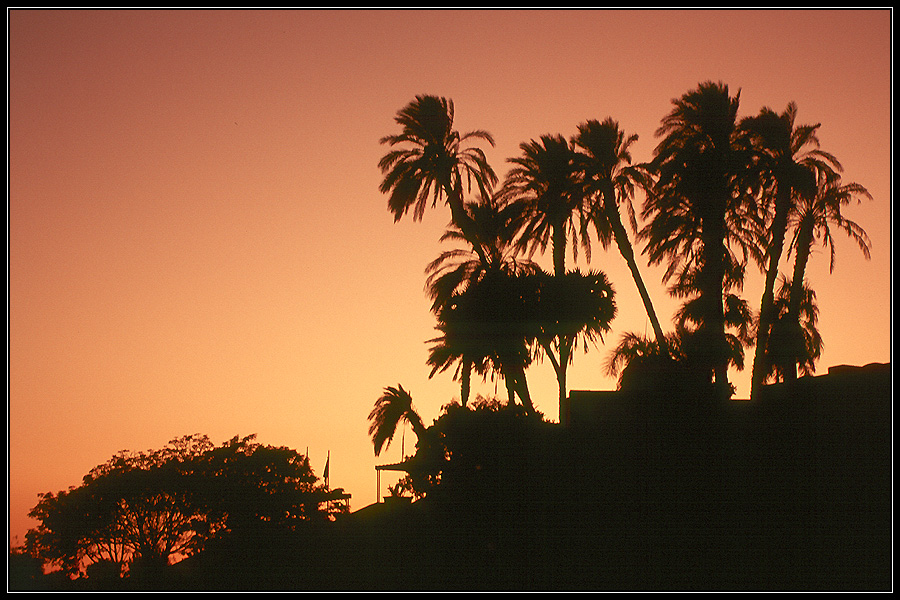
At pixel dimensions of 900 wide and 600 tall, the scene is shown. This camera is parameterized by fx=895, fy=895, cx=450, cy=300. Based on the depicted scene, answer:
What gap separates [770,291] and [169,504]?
34.4 m

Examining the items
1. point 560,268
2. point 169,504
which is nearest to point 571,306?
point 560,268

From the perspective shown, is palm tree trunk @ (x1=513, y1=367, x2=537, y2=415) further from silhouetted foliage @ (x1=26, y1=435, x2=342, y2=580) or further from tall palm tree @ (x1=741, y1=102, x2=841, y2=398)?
silhouetted foliage @ (x1=26, y1=435, x2=342, y2=580)

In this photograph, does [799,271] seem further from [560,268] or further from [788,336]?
[560,268]

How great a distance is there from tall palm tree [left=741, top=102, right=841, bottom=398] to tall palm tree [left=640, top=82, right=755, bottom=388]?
2.31ft

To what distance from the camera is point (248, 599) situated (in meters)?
21.8

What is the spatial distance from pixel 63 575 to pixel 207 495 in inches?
331

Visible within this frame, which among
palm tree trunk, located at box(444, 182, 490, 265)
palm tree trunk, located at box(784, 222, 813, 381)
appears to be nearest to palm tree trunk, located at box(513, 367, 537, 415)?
palm tree trunk, located at box(444, 182, 490, 265)

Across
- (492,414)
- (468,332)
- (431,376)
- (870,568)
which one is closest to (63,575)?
(431,376)

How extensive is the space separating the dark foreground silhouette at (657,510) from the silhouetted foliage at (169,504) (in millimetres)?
24444

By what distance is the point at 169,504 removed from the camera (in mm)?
49844

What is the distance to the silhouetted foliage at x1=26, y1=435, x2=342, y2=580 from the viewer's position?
156 ft

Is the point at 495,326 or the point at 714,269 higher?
the point at 714,269

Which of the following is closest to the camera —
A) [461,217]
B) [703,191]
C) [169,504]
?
[703,191]

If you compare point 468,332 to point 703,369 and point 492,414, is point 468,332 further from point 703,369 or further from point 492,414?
point 703,369
